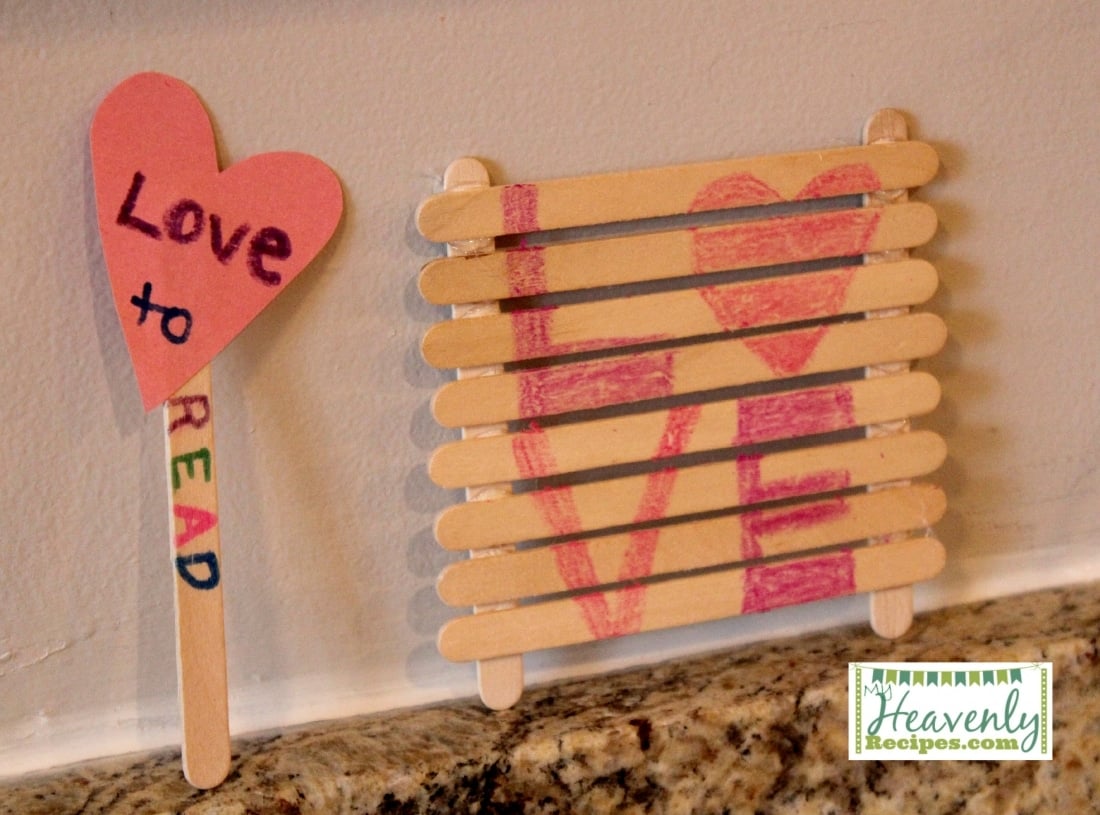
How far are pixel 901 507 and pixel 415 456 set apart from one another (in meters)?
0.38

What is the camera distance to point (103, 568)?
0.80m

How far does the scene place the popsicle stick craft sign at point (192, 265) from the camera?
72cm

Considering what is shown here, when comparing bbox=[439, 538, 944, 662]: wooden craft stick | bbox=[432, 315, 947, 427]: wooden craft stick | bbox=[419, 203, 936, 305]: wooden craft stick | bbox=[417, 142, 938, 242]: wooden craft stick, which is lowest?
bbox=[439, 538, 944, 662]: wooden craft stick

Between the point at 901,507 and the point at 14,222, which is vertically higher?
the point at 14,222

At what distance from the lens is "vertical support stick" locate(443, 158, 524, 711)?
2.53 ft

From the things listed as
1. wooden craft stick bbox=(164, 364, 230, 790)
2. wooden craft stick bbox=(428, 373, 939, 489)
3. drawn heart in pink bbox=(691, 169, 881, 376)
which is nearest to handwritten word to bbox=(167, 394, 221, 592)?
wooden craft stick bbox=(164, 364, 230, 790)

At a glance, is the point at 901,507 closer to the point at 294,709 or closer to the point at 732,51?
the point at 732,51

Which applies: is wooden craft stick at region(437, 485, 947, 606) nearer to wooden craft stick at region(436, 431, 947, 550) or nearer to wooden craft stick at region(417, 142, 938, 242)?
wooden craft stick at region(436, 431, 947, 550)

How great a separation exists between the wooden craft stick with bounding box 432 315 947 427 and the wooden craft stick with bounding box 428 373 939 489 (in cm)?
2

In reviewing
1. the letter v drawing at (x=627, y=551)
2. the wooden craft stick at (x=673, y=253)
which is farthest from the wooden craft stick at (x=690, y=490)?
the wooden craft stick at (x=673, y=253)

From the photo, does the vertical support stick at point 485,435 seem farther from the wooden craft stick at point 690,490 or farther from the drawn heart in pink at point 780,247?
the drawn heart in pink at point 780,247

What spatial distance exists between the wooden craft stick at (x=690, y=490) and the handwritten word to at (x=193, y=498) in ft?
0.50

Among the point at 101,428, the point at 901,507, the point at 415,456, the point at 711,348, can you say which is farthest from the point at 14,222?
the point at 901,507

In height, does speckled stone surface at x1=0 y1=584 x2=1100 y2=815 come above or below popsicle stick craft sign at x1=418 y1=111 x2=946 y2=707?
below
